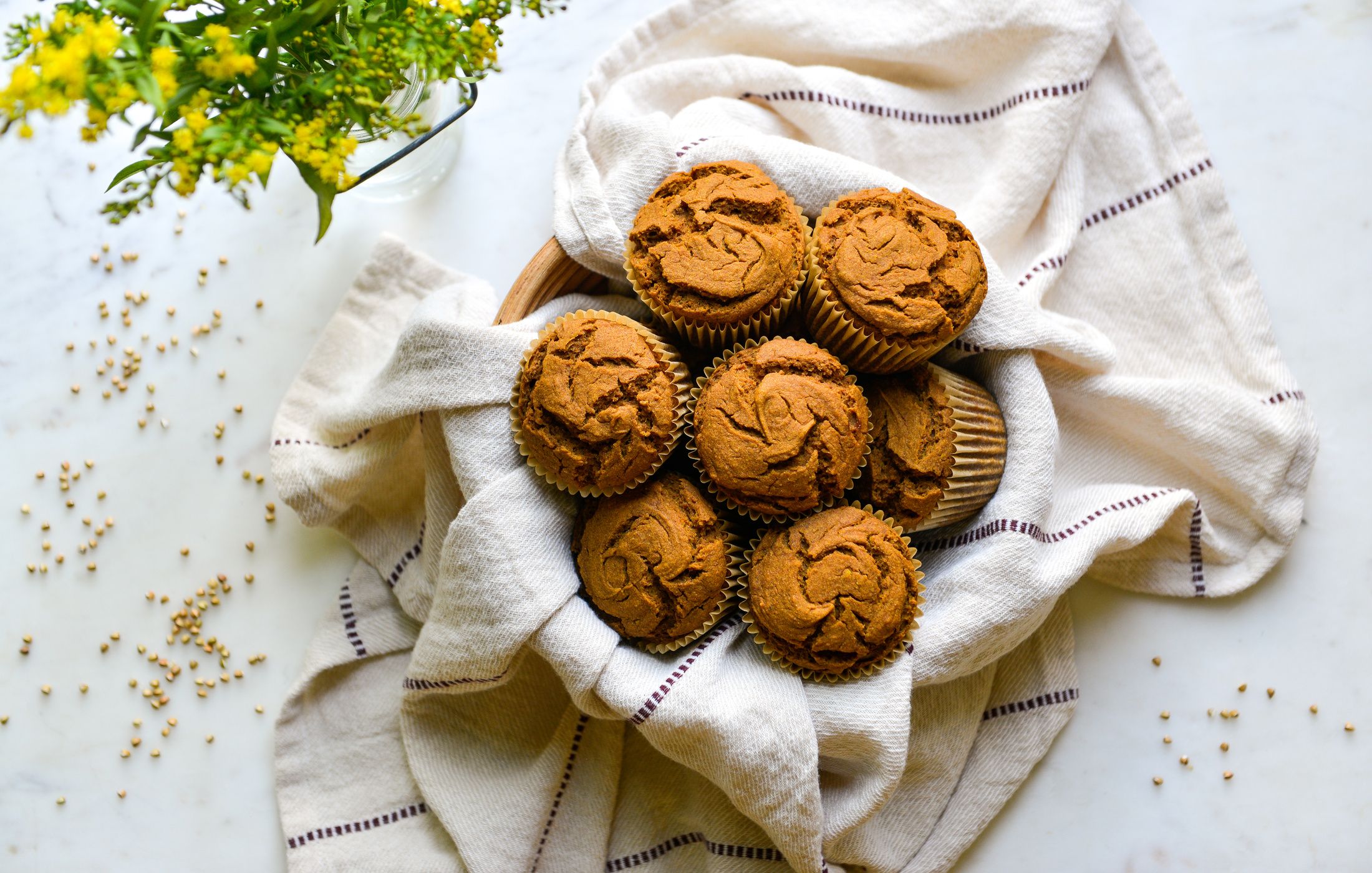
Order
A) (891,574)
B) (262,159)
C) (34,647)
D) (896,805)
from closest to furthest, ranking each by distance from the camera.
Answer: (262,159), (891,574), (896,805), (34,647)

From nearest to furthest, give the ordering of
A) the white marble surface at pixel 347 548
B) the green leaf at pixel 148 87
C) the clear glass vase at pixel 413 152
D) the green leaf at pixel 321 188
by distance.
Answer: the green leaf at pixel 148 87 → the green leaf at pixel 321 188 → the clear glass vase at pixel 413 152 → the white marble surface at pixel 347 548

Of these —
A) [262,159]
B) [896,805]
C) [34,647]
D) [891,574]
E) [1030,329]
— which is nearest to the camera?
[262,159]

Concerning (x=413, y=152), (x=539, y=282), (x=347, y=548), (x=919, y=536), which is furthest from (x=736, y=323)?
(x=347, y=548)

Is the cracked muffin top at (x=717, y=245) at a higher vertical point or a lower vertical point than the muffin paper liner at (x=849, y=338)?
higher

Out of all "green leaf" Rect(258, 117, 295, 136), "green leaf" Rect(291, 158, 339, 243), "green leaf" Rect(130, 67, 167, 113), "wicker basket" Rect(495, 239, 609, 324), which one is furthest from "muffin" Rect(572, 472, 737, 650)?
"green leaf" Rect(130, 67, 167, 113)

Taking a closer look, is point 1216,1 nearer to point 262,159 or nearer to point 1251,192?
point 1251,192

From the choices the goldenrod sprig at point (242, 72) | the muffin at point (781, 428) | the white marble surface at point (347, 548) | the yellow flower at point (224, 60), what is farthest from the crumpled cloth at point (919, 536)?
the yellow flower at point (224, 60)

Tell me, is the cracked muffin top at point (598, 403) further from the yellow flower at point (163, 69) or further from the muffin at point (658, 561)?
the yellow flower at point (163, 69)

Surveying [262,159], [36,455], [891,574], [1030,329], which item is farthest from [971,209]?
[36,455]
